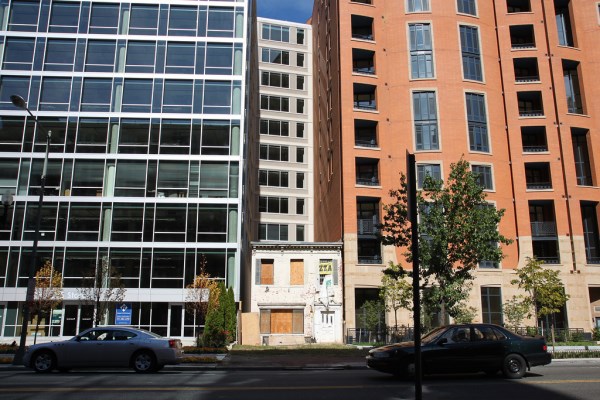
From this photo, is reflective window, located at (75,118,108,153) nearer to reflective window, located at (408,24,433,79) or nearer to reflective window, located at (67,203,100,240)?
reflective window, located at (67,203,100,240)

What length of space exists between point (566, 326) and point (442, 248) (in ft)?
68.4

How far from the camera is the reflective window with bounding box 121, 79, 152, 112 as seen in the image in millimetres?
36781

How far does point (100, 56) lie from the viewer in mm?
37750

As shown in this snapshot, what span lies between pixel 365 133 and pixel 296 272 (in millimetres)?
13975

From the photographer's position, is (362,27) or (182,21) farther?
(362,27)

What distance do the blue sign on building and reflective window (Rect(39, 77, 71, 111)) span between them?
1523 centimetres

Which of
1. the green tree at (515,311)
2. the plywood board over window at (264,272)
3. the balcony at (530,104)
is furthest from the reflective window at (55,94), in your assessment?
the balcony at (530,104)

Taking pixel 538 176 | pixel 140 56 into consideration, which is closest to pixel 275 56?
pixel 140 56

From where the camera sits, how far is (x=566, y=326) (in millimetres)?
37969

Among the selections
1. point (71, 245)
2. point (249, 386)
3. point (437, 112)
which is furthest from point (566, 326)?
point (71, 245)

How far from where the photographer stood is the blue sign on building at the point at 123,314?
32844 mm

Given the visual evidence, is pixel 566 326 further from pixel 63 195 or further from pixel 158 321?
pixel 63 195

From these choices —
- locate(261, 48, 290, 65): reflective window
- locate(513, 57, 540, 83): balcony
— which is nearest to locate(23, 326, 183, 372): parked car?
locate(513, 57, 540, 83): balcony

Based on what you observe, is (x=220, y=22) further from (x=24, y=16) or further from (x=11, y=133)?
(x=11, y=133)
